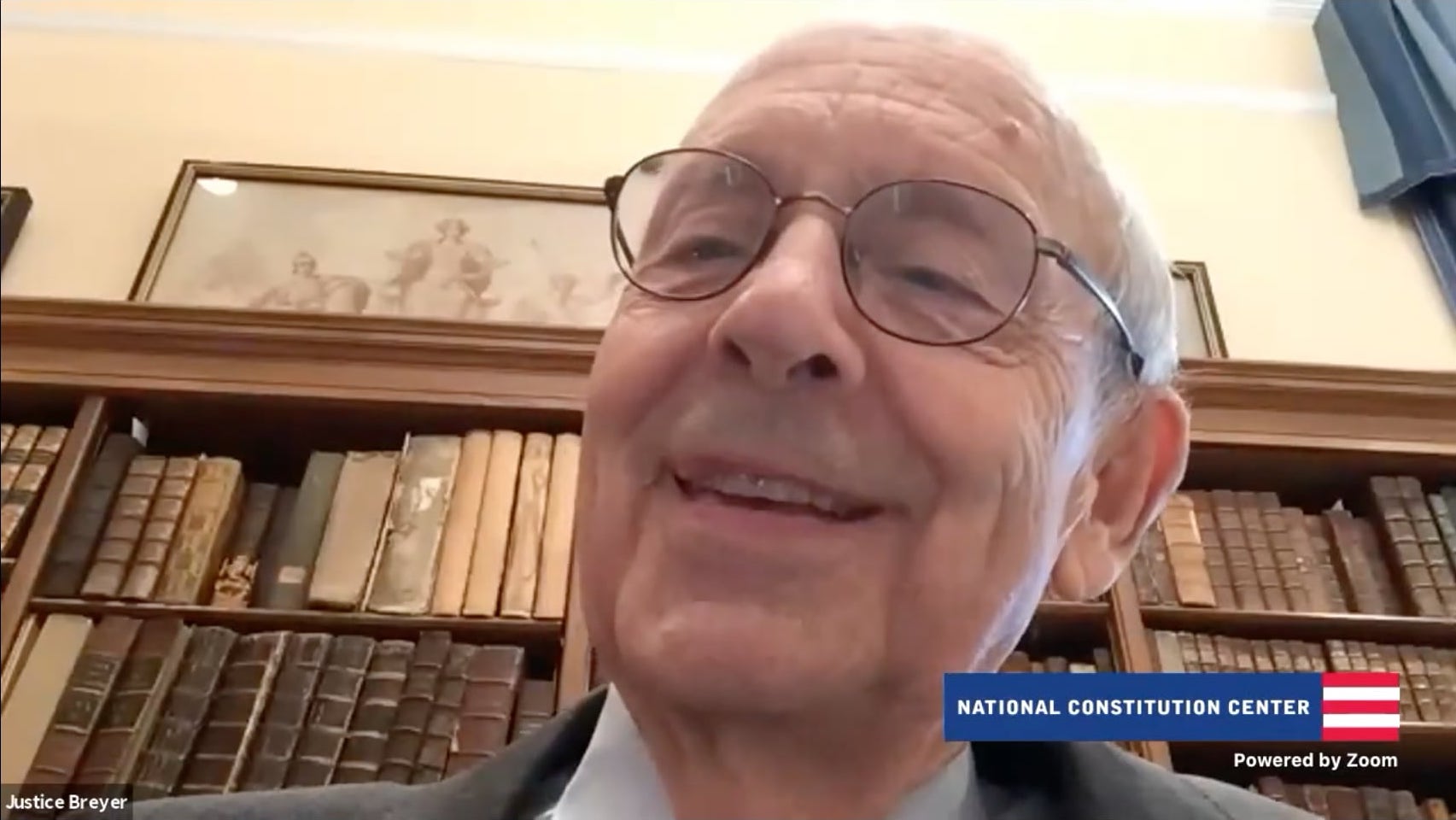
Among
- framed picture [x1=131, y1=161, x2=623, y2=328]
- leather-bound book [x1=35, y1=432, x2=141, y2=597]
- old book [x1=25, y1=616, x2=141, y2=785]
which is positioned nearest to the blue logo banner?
old book [x1=25, y1=616, x2=141, y2=785]

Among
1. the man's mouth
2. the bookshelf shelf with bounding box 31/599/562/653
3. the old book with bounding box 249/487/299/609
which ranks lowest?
the man's mouth

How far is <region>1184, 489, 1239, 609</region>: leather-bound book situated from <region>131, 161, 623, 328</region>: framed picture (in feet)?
2.58

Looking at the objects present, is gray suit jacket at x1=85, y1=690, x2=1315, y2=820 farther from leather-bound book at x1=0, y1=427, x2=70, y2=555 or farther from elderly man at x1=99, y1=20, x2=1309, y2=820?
leather-bound book at x1=0, y1=427, x2=70, y2=555

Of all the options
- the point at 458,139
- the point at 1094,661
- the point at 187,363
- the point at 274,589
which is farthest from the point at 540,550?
the point at 458,139

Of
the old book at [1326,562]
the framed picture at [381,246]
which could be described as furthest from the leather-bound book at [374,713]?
the old book at [1326,562]

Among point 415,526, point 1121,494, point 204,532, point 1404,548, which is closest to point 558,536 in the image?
point 415,526

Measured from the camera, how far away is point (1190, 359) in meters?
1.36

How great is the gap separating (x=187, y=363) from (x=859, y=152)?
3.41 ft

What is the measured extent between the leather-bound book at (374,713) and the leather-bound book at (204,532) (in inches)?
8.2

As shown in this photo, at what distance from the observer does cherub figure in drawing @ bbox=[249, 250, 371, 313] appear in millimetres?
1573

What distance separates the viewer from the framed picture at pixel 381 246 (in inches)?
62.8

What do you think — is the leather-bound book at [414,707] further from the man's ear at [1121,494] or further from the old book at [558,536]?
the man's ear at [1121,494]

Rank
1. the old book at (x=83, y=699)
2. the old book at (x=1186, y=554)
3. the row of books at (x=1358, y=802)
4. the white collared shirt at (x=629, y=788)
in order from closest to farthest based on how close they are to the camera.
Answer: the white collared shirt at (x=629, y=788) → the row of books at (x=1358, y=802) → the old book at (x=83, y=699) → the old book at (x=1186, y=554)

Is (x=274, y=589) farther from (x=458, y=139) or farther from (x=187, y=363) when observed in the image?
(x=458, y=139)
